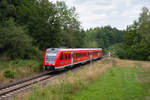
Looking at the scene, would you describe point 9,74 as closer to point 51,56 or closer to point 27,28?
point 51,56

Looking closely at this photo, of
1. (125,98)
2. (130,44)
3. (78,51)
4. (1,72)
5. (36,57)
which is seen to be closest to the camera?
(125,98)

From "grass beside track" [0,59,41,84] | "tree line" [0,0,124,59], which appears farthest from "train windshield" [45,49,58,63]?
"tree line" [0,0,124,59]

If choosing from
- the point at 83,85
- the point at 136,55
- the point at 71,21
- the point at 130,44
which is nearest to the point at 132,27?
the point at 130,44

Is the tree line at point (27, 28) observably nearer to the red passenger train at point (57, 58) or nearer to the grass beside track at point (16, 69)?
the grass beside track at point (16, 69)

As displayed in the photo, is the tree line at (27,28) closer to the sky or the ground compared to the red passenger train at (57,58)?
closer to the sky

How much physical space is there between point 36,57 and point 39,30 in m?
5.11

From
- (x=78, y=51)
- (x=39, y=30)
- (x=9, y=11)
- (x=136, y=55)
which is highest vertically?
(x=9, y=11)

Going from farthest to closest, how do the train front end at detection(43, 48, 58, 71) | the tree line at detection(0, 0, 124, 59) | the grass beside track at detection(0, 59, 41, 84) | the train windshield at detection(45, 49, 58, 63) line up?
1. the tree line at detection(0, 0, 124, 59)
2. the train windshield at detection(45, 49, 58, 63)
3. the train front end at detection(43, 48, 58, 71)
4. the grass beside track at detection(0, 59, 41, 84)

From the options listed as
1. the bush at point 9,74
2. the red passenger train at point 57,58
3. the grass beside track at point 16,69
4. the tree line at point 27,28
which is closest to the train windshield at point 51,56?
the red passenger train at point 57,58

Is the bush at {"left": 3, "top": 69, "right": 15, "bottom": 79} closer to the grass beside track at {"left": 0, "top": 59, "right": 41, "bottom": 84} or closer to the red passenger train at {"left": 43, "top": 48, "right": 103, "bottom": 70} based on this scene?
the grass beside track at {"left": 0, "top": 59, "right": 41, "bottom": 84}

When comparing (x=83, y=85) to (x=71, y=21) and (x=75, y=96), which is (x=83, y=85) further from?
(x=71, y=21)

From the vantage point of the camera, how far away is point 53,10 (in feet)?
89.1

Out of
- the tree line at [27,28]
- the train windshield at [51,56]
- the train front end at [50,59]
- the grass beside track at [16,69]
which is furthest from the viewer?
the tree line at [27,28]

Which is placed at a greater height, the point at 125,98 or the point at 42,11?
the point at 42,11
